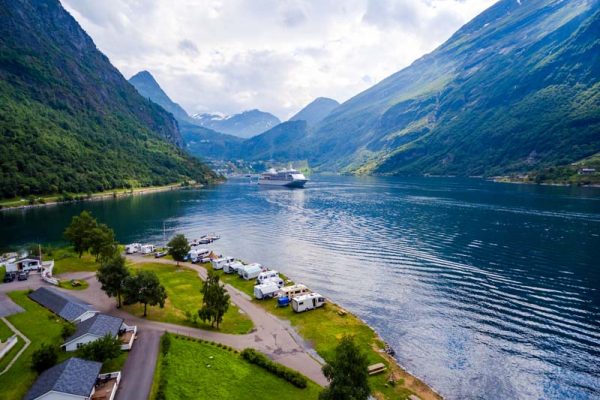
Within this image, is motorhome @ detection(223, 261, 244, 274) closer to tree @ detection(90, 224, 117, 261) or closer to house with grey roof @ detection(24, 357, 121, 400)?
tree @ detection(90, 224, 117, 261)

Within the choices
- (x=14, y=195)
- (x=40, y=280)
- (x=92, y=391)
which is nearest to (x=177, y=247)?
(x=40, y=280)

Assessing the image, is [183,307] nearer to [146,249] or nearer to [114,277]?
[114,277]

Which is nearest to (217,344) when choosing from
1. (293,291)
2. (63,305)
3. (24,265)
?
(293,291)

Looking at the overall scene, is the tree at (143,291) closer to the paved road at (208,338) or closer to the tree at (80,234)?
the paved road at (208,338)

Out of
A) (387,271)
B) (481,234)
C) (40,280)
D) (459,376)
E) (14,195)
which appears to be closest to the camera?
(459,376)

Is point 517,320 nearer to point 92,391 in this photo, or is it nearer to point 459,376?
point 459,376

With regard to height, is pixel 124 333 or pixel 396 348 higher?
pixel 124 333

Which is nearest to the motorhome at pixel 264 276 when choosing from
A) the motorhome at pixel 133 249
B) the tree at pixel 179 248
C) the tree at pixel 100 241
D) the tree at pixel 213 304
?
the tree at pixel 213 304
